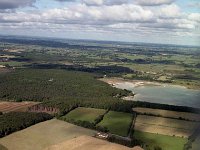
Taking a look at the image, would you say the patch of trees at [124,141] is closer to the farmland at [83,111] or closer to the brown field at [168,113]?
the farmland at [83,111]

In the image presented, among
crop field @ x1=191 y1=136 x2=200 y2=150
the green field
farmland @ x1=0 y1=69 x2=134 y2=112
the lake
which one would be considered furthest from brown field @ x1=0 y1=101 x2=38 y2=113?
crop field @ x1=191 y1=136 x2=200 y2=150

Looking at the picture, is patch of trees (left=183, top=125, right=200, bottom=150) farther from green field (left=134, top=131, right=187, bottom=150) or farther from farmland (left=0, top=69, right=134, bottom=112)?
farmland (left=0, top=69, right=134, bottom=112)

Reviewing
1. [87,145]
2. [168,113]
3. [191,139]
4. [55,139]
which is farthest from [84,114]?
[191,139]

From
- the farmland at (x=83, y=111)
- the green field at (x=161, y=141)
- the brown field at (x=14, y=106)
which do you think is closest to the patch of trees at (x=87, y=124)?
the farmland at (x=83, y=111)

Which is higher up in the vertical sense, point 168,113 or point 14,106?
point 168,113

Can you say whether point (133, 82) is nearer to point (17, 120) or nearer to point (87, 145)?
point (17, 120)
